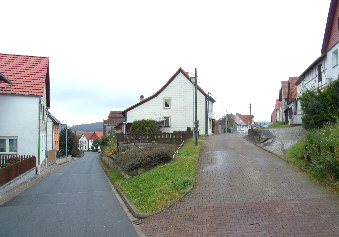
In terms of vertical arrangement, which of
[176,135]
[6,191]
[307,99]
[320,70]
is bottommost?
[6,191]

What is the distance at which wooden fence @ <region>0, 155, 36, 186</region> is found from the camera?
13.7m

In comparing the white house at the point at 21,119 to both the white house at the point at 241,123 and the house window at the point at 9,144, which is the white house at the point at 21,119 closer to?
the house window at the point at 9,144

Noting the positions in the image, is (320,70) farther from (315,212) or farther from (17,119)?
(17,119)

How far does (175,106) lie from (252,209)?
29397 millimetres

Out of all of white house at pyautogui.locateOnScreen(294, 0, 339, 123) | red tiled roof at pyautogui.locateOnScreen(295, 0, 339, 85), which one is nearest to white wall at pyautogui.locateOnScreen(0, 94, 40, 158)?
white house at pyautogui.locateOnScreen(294, 0, 339, 123)

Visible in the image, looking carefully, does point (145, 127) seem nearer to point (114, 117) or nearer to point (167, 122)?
point (167, 122)

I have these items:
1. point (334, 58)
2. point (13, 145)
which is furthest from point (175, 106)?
point (13, 145)

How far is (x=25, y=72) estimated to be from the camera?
73.5ft

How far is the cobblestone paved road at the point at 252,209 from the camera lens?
24.2 feet

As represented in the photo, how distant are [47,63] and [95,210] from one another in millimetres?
16572

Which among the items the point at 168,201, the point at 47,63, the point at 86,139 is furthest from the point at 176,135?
the point at 86,139

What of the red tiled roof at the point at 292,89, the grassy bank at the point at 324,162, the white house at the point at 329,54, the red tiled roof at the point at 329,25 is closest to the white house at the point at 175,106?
the red tiled roof at the point at 292,89

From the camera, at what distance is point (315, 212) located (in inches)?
320

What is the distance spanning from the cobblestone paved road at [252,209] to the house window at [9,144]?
43.0 ft
